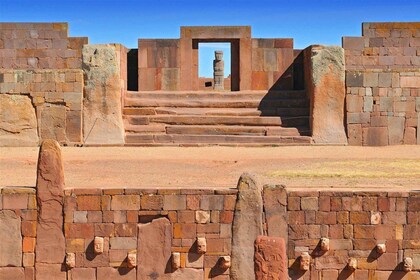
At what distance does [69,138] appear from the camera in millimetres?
15617

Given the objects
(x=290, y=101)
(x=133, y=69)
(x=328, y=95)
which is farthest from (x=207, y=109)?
(x=133, y=69)

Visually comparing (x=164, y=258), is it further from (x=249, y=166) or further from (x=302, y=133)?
(x=302, y=133)

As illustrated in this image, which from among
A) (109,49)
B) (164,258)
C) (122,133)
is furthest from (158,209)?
(109,49)

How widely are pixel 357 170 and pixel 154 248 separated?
14.2ft

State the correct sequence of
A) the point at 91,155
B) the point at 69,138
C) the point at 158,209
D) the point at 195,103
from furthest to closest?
the point at 195,103, the point at 69,138, the point at 91,155, the point at 158,209

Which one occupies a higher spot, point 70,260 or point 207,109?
point 207,109

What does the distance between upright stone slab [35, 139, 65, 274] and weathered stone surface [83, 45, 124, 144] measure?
642 centimetres

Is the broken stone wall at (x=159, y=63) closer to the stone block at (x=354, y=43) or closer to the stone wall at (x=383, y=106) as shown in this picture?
the stone block at (x=354, y=43)

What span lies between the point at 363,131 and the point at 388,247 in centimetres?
708

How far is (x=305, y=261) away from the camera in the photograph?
9164 millimetres

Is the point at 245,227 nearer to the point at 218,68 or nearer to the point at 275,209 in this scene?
the point at 275,209

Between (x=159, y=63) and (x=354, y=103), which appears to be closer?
(x=354, y=103)

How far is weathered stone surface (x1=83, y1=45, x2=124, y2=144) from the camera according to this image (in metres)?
15.8

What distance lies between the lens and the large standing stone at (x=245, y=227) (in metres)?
8.98
